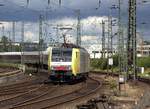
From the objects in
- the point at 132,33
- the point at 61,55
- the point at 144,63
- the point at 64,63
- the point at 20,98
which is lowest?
the point at 144,63

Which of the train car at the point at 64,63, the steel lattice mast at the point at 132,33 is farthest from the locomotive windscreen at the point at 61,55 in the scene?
the steel lattice mast at the point at 132,33

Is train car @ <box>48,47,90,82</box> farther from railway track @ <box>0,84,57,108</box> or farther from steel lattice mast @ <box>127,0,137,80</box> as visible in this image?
railway track @ <box>0,84,57,108</box>

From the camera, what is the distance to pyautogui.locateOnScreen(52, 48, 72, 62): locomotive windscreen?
120 ft

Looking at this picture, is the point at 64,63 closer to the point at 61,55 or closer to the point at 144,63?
the point at 61,55

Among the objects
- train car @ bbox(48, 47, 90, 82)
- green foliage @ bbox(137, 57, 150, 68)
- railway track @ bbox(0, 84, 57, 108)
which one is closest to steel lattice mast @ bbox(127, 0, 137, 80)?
train car @ bbox(48, 47, 90, 82)

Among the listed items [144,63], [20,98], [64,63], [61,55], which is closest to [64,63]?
[64,63]

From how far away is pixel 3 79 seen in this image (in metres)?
39.0

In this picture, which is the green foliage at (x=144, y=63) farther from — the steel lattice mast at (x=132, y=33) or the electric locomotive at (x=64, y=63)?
the electric locomotive at (x=64, y=63)

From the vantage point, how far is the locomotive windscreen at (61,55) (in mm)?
36594

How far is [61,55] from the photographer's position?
36.8 m

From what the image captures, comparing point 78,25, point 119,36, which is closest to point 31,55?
point 78,25

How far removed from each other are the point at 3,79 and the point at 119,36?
1309cm

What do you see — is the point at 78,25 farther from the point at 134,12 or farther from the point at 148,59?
the point at 148,59

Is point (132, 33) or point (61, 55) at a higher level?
point (132, 33)
